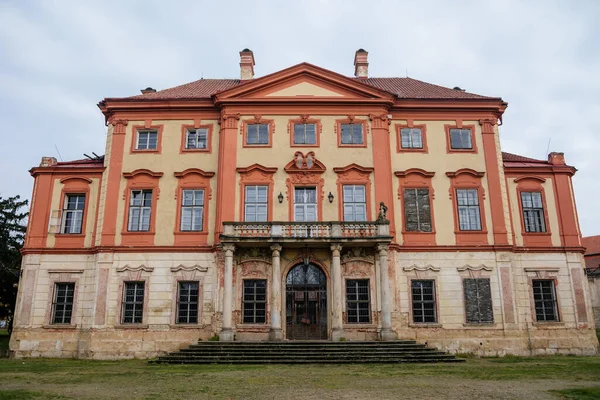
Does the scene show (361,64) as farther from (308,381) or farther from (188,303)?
(308,381)

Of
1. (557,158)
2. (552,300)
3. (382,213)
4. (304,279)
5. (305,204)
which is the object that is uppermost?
(557,158)

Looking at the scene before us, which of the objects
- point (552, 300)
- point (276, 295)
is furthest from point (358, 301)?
point (552, 300)

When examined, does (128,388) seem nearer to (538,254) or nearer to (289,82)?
(289,82)

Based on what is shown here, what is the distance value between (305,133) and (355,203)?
4084 mm

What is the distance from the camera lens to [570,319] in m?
22.5

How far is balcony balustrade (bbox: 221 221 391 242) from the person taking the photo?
2133cm

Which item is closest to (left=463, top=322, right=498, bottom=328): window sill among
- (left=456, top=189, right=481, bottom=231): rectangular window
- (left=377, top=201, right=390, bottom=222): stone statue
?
(left=456, top=189, right=481, bottom=231): rectangular window

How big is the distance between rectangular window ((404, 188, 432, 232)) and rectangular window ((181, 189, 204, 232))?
9300mm

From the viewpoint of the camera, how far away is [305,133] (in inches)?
951

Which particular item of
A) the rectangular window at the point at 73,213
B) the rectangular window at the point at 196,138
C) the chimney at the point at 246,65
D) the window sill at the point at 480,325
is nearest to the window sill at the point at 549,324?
the window sill at the point at 480,325

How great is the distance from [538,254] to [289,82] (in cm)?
1396

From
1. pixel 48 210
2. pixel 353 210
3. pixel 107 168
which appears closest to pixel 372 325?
pixel 353 210

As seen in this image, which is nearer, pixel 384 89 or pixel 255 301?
pixel 255 301

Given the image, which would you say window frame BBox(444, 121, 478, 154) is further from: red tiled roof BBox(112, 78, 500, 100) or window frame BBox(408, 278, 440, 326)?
window frame BBox(408, 278, 440, 326)
